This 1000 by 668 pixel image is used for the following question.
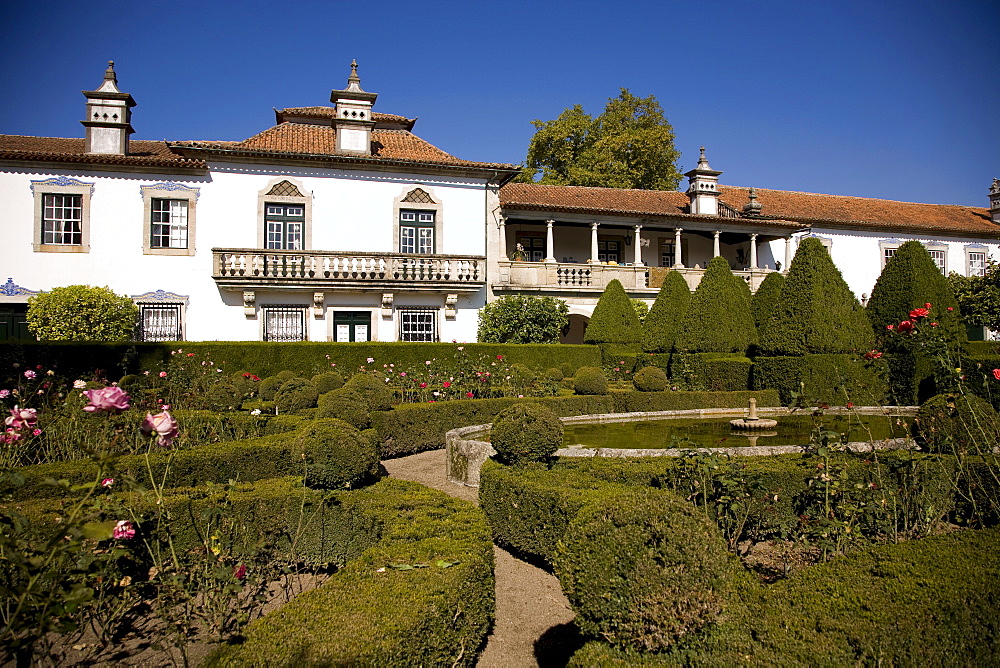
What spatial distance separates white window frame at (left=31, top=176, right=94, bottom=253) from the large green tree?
20042mm

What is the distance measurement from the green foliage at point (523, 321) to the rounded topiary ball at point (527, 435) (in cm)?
1397

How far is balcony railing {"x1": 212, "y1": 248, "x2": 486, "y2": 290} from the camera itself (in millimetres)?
19672

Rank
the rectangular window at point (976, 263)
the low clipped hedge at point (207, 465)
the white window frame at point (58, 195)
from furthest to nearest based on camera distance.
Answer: the rectangular window at point (976, 263)
the white window frame at point (58, 195)
the low clipped hedge at point (207, 465)

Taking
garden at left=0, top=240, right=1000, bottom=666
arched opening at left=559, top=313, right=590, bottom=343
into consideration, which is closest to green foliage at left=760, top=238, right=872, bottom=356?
garden at left=0, top=240, right=1000, bottom=666

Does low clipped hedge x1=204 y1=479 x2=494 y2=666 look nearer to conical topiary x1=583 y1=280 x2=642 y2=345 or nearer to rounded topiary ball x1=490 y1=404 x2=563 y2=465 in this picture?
rounded topiary ball x1=490 y1=404 x2=563 y2=465

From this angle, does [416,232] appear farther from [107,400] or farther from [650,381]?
[107,400]

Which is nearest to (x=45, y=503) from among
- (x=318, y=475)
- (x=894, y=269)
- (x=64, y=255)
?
(x=318, y=475)

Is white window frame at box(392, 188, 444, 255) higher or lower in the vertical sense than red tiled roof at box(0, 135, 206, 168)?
lower

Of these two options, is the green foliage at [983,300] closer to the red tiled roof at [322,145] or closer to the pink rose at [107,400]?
the red tiled roof at [322,145]

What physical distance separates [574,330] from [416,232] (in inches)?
349

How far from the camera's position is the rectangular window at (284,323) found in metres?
20.4

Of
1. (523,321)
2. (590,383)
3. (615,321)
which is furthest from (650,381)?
(523,321)

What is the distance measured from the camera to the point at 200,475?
21.0 feet

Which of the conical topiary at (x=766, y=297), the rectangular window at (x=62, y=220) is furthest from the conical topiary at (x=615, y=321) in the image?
the rectangular window at (x=62, y=220)
